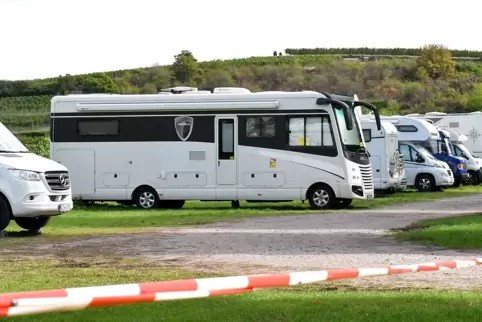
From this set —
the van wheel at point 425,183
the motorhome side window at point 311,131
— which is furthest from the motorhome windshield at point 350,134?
the van wheel at point 425,183

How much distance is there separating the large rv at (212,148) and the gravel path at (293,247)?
12.4ft

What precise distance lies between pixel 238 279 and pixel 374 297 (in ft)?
12.1

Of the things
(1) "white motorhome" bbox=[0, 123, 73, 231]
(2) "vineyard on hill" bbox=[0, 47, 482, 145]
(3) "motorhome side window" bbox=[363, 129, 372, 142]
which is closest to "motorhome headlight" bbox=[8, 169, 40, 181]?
(1) "white motorhome" bbox=[0, 123, 73, 231]

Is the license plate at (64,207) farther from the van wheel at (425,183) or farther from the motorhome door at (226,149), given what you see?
the van wheel at (425,183)

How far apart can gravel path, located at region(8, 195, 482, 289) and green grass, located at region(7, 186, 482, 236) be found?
1331 mm

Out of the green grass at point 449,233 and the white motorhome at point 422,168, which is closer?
the green grass at point 449,233

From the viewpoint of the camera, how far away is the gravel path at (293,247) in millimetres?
12702

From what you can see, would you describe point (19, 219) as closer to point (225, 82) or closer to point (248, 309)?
point (248, 309)

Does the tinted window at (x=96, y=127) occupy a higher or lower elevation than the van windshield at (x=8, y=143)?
higher

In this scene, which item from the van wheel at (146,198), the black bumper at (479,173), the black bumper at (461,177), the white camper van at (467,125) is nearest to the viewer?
the van wheel at (146,198)

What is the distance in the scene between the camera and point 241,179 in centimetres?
2769

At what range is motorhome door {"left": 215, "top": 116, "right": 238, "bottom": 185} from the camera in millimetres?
27781

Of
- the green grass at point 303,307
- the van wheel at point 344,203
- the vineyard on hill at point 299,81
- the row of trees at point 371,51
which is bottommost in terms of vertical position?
the van wheel at point 344,203

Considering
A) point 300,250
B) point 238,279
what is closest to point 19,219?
point 300,250
